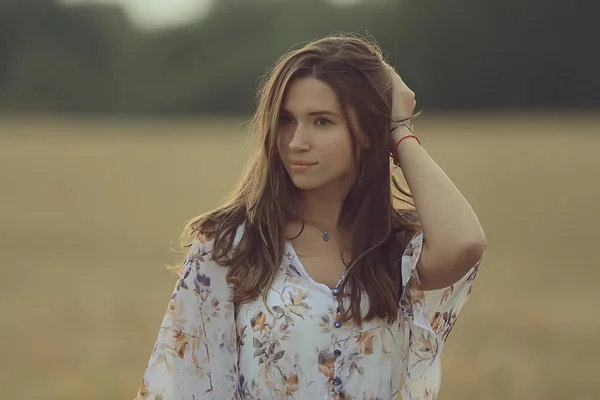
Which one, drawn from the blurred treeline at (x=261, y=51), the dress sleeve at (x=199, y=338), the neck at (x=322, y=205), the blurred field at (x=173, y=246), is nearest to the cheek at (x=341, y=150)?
the neck at (x=322, y=205)

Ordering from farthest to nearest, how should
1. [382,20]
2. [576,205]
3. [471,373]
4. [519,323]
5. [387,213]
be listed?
[382,20] → [576,205] → [519,323] → [471,373] → [387,213]

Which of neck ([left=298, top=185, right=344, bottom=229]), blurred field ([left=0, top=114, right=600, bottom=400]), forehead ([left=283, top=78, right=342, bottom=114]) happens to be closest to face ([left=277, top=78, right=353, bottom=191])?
forehead ([left=283, top=78, right=342, bottom=114])

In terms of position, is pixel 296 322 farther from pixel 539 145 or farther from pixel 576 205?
pixel 539 145

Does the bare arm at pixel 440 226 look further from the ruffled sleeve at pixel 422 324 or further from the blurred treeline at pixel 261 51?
the blurred treeline at pixel 261 51

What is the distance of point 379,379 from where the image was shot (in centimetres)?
287

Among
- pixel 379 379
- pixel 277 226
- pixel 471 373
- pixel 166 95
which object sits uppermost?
pixel 277 226

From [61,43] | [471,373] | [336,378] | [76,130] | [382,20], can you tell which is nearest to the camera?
[336,378]

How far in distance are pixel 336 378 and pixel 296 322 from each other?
18cm

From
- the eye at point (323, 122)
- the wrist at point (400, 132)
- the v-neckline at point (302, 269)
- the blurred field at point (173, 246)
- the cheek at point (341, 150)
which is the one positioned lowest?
the blurred field at point (173, 246)

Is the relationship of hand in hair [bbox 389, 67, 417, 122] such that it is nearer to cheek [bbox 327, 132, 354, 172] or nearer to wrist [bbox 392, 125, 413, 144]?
wrist [bbox 392, 125, 413, 144]

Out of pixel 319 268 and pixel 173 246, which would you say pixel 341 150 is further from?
pixel 173 246

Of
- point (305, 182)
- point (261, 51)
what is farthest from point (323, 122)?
point (261, 51)

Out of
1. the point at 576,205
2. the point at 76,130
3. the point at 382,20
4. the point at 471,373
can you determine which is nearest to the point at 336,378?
the point at 471,373

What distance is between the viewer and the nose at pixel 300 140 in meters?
2.92
